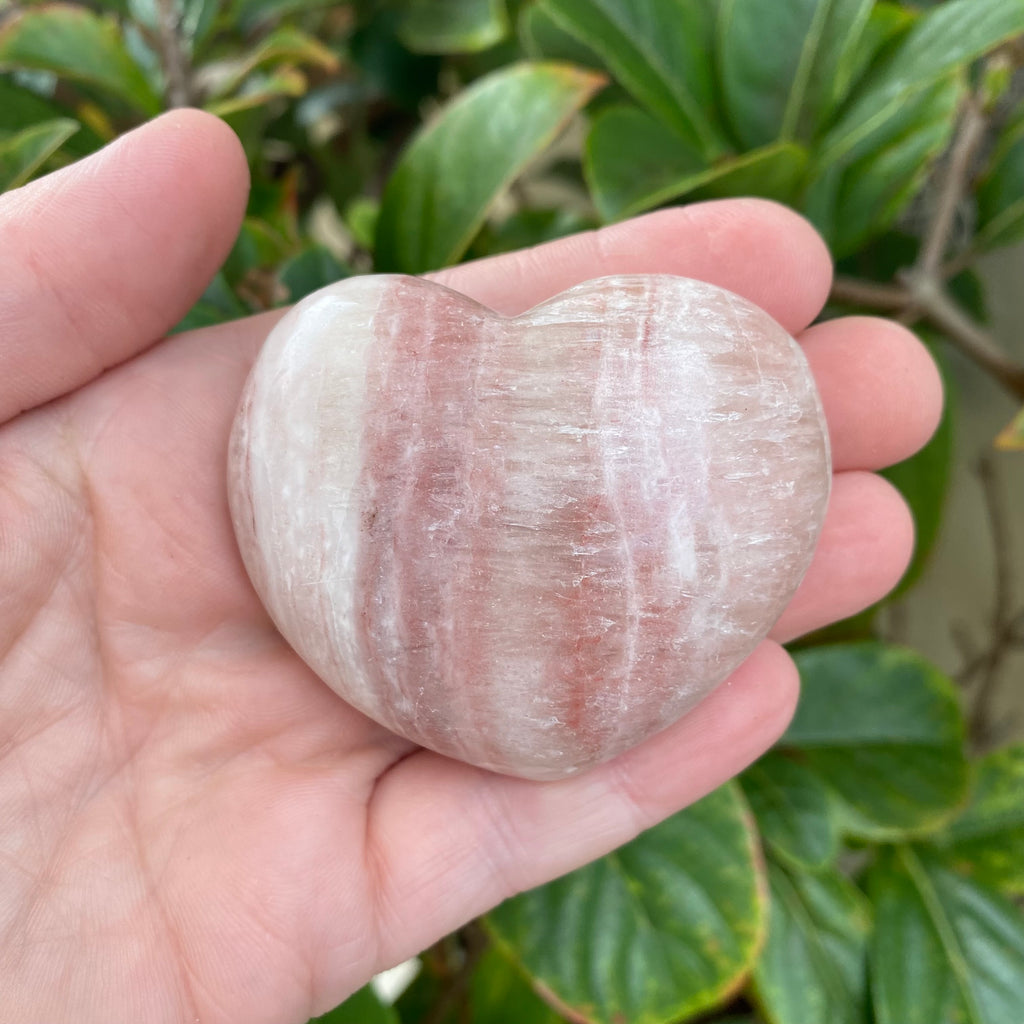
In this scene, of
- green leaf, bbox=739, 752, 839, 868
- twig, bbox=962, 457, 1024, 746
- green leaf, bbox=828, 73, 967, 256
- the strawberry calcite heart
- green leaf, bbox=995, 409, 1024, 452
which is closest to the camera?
the strawberry calcite heart

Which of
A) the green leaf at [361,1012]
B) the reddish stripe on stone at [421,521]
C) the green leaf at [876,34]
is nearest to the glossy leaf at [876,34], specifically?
the green leaf at [876,34]

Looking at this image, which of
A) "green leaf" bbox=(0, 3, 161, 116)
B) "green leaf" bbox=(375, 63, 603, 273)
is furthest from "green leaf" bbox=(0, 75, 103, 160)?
"green leaf" bbox=(375, 63, 603, 273)

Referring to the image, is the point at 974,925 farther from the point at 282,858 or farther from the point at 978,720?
the point at 282,858

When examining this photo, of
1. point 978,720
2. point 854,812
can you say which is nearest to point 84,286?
point 854,812

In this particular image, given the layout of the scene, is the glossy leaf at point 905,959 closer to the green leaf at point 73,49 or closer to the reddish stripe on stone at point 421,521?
the reddish stripe on stone at point 421,521

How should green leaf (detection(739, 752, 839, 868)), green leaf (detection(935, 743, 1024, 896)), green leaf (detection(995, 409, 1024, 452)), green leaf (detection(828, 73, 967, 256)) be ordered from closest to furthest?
green leaf (detection(995, 409, 1024, 452)) < green leaf (detection(828, 73, 967, 256)) < green leaf (detection(739, 752, 839, 868)) < green leaf (detection(935, 743, 1024, 896))

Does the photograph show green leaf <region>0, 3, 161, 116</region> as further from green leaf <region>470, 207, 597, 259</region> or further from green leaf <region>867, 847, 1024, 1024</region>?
green leaf <region>867, 847, 1024, 1024</region>

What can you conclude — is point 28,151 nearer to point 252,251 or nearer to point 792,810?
point 252,251

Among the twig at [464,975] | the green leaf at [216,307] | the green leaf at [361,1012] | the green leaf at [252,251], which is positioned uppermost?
the green leaf at [252,251]
